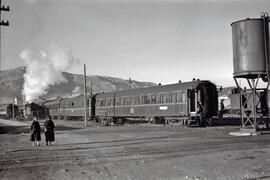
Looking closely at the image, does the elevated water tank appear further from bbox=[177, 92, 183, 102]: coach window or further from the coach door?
bbox=[177, 92, 183, 102]: coach window

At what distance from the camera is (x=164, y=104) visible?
32188mm

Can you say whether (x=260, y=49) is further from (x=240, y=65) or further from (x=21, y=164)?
(x=21, y=164)

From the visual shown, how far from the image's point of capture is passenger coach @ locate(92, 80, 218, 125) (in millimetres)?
29875

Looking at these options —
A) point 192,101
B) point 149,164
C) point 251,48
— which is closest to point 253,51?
point 251,48

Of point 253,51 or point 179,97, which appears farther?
point 179,97

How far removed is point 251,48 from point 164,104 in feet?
39.4

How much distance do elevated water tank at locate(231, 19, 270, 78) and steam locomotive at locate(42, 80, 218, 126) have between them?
26.7ft

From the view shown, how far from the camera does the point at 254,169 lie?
9977 mm

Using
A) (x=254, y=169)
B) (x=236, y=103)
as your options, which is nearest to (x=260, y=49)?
(x=236, y=103)

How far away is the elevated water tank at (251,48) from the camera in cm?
2169

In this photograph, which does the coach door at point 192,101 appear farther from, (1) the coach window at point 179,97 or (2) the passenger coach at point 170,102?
(1) the coach window at point 179,97

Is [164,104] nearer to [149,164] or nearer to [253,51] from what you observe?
[253,51]

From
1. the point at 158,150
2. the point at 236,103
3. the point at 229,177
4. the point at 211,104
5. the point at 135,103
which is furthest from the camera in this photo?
the point at 135,103

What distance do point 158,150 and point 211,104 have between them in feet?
55.6
